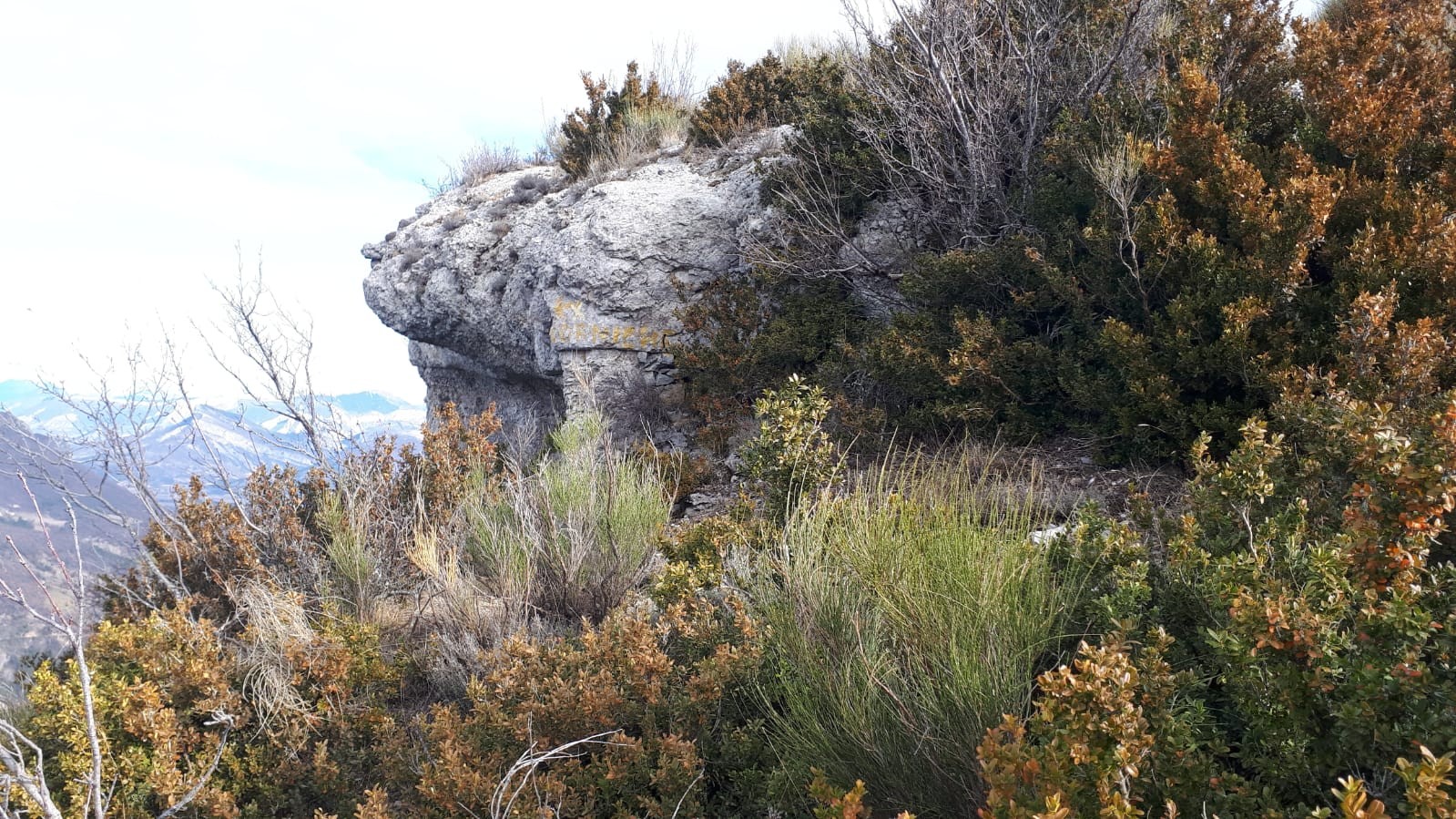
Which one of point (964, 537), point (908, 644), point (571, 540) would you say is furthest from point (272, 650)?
point (964, 537)

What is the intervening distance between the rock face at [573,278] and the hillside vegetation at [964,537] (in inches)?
29.8

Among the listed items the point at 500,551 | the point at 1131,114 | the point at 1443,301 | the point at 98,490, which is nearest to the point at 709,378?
the point at 500,551

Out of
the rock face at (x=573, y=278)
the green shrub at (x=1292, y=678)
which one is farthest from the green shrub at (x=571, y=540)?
the green shrub at (x=1292, y=678)

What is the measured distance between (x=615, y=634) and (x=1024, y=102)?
463 centimetres

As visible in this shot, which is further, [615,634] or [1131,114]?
[1131,114]

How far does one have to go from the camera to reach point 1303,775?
1.51 m

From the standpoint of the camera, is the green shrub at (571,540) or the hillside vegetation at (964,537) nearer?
the hillside vegetation at (964,537)

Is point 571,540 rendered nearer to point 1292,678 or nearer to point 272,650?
point 272,650

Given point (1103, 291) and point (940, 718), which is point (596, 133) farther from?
point (940, 718)

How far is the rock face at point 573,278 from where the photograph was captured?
25.2 feet

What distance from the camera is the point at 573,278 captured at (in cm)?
792

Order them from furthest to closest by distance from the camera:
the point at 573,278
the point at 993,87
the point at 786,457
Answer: the point at 573,278 → the point at 993,87 → the point at 786,457

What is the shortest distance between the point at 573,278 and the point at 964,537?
5.99 meters

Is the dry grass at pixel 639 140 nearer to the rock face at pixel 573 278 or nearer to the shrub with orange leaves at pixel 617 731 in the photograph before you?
the rock face at pixel 573 278
